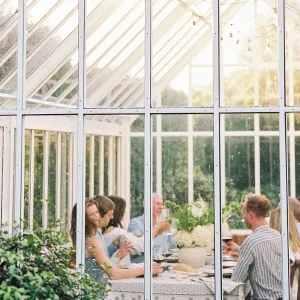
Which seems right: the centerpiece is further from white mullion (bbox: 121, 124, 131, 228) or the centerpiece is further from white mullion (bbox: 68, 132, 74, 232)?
white mullion (bbox: 68, 132, 74, 232)

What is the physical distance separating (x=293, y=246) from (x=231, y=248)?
0.39 metres

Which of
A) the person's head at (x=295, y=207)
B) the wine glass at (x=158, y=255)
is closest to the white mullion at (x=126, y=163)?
the wine glass at (x=158, y=255)

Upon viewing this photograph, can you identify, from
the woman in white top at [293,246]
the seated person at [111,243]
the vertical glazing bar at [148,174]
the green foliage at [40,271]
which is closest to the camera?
the green foliage at [40,271]

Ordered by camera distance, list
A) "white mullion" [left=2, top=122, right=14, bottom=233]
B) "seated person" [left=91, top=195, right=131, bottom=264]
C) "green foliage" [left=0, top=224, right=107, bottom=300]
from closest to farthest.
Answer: "green foliage" [left=0, top=224, right=107, bottom=300], "seated person" [left=91, top=195, right=131, bottom=264], "white mullion" [left=2, top=122, right=14, bottom=233]

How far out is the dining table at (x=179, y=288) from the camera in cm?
451

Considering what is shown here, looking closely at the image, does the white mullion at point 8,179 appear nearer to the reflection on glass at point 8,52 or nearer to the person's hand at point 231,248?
the reflection on glass at point 8,52

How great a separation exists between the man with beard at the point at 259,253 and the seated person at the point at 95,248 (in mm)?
753

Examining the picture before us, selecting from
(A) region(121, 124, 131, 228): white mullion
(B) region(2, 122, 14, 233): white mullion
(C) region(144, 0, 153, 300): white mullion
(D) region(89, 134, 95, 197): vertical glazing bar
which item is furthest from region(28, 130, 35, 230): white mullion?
(C) region(144, 0, 153, 300): white mullion

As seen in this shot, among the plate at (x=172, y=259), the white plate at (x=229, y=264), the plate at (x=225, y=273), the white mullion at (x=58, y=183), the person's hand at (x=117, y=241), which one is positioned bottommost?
the plate at (x=225, y=273)

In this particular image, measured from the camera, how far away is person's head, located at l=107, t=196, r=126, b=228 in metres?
4.68

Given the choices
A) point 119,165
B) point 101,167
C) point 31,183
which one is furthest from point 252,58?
point 31,183

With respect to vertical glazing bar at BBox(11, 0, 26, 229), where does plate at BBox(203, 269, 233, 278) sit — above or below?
below

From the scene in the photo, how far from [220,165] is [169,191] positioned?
372 millimetres

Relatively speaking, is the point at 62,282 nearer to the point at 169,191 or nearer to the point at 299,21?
the point at 169,191
